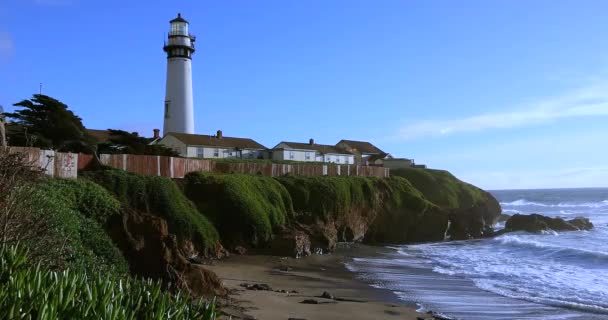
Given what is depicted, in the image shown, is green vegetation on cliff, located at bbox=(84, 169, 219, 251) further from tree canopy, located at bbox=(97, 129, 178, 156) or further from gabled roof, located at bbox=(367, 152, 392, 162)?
gabled roof, located at bbox=(367, 152, 392, 162)

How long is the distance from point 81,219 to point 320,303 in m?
6.62

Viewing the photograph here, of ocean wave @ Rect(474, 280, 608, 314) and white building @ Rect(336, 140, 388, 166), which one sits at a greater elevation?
A: white building @ Rect(336, 140, 388, 166)

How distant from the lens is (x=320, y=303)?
15367 millimetres

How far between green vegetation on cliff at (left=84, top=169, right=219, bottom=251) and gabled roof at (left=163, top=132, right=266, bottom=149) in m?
33.6

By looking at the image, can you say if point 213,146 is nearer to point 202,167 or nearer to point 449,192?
point 449,192

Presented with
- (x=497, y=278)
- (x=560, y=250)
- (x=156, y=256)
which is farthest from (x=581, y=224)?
(x=156, y=256)

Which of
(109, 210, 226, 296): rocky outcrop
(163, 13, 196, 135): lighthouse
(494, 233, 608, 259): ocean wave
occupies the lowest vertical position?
(494, 233, 608, 259): ocean wave

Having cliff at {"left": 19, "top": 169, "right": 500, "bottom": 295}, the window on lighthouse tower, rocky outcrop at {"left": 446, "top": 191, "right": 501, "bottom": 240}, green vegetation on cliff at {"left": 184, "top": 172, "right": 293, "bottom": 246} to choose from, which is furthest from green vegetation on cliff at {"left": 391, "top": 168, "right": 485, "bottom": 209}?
green vegetation on cliff at {"left": 184, "top": 172, "right": 293, "bottom": 246}

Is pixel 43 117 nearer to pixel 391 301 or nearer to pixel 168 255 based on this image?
pixel 168 255

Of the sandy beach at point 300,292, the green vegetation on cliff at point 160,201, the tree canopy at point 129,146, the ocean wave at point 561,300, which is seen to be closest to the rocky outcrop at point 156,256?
the sandy beach at point 300,292

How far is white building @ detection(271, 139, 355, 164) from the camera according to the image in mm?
71650

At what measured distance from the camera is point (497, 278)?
70.5ft

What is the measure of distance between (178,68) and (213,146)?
13.1 metres

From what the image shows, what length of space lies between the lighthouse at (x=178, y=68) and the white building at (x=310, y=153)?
67.9 feet
